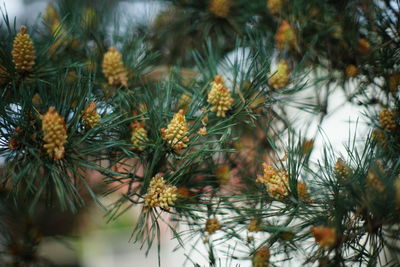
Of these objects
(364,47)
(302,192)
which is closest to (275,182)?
(302,192)

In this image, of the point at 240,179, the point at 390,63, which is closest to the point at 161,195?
the point at 240,179

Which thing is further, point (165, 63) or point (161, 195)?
point (165, 63)

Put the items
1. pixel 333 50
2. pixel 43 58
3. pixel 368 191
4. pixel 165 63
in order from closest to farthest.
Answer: pixel 368 191 → pixel 43 58 → pixel 333 50 → pixel 165 63

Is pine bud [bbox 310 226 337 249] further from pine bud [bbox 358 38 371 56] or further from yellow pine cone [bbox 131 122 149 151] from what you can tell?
pine bud [bbox 358 38 371 56]

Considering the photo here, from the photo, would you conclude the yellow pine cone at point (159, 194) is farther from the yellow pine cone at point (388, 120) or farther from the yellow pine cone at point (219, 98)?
the yellow pine cone at point (388, 120)

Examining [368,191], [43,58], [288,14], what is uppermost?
[288,14]

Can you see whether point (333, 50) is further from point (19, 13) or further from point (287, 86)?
point (19, 13)

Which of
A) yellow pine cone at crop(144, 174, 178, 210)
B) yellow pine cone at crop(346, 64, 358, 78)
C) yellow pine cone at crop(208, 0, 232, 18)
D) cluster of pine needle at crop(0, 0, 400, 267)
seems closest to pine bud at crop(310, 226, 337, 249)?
cluster of pine needle at crop(0, 0, 400, 267)
